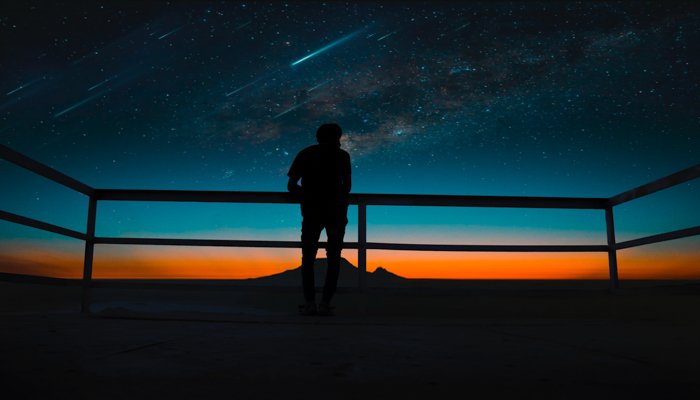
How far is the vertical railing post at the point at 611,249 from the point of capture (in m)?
3.78

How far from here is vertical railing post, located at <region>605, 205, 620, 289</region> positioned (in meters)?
3.78

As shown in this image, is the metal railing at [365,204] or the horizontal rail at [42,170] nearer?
the horizontal rail at [42,170]

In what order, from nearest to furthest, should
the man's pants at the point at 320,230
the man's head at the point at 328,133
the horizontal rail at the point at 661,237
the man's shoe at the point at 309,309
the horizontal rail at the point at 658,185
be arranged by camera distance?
the horizontal rail at the point at 661,237, the horizontal rail at the point at 658,185, the man's shoe at the point at 309,309, the man's pants at the point at 320,230, the man's head at the point at 328,133

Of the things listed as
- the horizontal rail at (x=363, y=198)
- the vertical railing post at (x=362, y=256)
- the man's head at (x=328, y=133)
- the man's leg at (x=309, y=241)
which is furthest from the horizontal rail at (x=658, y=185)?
the man's leg at (x=309, y=241)

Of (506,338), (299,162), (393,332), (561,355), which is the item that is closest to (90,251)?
(299,162)

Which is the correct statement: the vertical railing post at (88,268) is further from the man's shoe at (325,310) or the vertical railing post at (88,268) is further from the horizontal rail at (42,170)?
the man's shoe at (325,310)

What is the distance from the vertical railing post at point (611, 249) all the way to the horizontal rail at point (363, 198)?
0.31 meters

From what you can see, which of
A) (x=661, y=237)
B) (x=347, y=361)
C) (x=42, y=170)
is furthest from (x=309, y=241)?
(x=661, y=237)

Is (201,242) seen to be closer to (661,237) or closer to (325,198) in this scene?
(325,198)

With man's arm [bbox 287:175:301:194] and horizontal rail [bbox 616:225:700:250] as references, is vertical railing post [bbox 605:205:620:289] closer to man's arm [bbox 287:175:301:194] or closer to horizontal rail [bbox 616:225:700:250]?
horizontal rail [bbox 616:225:700:250]

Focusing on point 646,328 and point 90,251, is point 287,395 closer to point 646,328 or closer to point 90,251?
point 646,328

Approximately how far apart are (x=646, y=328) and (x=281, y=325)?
1.82 metres

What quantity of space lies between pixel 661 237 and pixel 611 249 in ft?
2.22

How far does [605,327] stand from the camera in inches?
95.0
